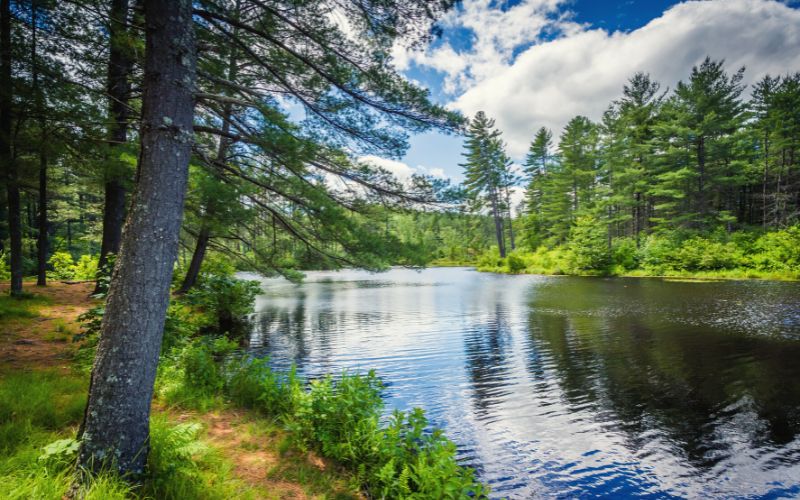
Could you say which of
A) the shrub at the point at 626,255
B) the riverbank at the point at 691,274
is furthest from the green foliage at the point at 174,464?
the shrub at the point at 626,255

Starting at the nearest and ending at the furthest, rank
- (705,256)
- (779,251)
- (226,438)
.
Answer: (226,438) < (779,251) < (705,256)

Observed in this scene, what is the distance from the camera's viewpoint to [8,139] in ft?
27.7

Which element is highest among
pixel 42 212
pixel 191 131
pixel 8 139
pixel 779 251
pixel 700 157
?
pixel 700 157

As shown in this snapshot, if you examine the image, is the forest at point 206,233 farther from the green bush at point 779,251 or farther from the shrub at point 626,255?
the shrub at point 626,255

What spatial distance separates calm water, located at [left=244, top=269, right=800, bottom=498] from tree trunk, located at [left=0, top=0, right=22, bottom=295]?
A: 6.58 metres

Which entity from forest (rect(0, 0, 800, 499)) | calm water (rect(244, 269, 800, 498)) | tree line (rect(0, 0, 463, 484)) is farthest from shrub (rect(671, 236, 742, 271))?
tree line (rect(0, 0, 463, 484))

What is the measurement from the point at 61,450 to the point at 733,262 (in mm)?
35077

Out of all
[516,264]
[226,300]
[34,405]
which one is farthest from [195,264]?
[516,264]

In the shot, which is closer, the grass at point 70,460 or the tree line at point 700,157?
the grass at point 70,460

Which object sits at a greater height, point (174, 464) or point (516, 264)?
point (516, 264)

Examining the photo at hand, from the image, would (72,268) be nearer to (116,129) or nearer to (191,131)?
(116,129)

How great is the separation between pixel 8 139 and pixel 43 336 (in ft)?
17.9

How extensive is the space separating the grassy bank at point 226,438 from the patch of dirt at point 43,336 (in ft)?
0.12

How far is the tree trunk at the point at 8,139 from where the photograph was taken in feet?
23.4
